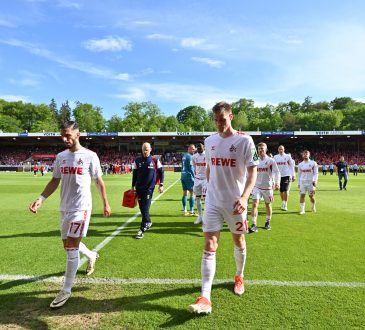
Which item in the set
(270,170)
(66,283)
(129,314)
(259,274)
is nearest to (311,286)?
(259,274)

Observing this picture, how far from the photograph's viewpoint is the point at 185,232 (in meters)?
7.89

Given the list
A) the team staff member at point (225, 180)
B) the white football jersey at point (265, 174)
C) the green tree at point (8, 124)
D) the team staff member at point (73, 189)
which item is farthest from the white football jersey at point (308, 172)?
the green tree at point (8, 124)

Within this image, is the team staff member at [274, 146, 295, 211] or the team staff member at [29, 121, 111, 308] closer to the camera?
the team staff member at [29, 121, 111, 308]

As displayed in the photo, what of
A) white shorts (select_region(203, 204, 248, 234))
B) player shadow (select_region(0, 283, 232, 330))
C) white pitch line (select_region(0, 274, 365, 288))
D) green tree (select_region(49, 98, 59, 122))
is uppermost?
green tree (select_region(49, 98, 59, 122))

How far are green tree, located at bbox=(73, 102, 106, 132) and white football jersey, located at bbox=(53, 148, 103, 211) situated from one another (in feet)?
369

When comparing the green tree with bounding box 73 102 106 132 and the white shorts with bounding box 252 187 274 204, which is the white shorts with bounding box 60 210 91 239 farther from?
the green tree with bounding box 73 102 106 132

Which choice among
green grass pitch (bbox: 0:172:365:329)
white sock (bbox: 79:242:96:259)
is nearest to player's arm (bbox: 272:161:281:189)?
green grass pitch (bbox: 0:172:365:329)

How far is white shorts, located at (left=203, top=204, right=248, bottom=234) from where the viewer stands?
3.96 metres

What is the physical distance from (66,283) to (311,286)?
3129 mm

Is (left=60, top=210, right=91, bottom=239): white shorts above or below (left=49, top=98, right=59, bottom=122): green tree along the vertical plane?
below

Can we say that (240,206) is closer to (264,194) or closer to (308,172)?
(264,194)

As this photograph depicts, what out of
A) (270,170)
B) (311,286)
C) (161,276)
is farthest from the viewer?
(270,170)

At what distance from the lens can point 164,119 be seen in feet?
338

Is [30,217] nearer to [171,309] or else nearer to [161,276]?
[161,276]
